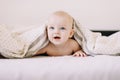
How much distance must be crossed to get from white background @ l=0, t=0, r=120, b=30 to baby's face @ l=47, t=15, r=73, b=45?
0.45 m

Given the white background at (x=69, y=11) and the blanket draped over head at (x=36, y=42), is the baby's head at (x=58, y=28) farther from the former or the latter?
the white background at (x=69, y=11)

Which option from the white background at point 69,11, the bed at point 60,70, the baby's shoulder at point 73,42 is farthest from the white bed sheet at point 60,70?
the white background at point 69,11

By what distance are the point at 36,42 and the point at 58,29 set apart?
0.33 ft

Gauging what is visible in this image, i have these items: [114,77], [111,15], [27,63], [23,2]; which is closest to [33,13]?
[23,2]

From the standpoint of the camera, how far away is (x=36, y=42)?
3.21ft

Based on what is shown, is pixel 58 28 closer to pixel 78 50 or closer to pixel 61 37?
pixel 61 37

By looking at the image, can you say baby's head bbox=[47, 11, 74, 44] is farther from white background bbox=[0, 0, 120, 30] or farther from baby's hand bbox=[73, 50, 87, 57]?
white background bbox=[0, 0, 120, 30]

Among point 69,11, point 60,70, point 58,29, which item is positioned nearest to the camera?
point 60,70

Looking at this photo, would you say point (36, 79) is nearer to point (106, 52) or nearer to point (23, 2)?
point (106, 52)

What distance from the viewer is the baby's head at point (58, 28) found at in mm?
953

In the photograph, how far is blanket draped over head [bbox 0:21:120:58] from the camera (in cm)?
91

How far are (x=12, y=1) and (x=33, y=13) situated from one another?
0.46ft

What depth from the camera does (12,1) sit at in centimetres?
145

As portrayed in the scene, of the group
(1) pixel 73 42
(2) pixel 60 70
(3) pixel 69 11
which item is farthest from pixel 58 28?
(3) pixel 69 11
